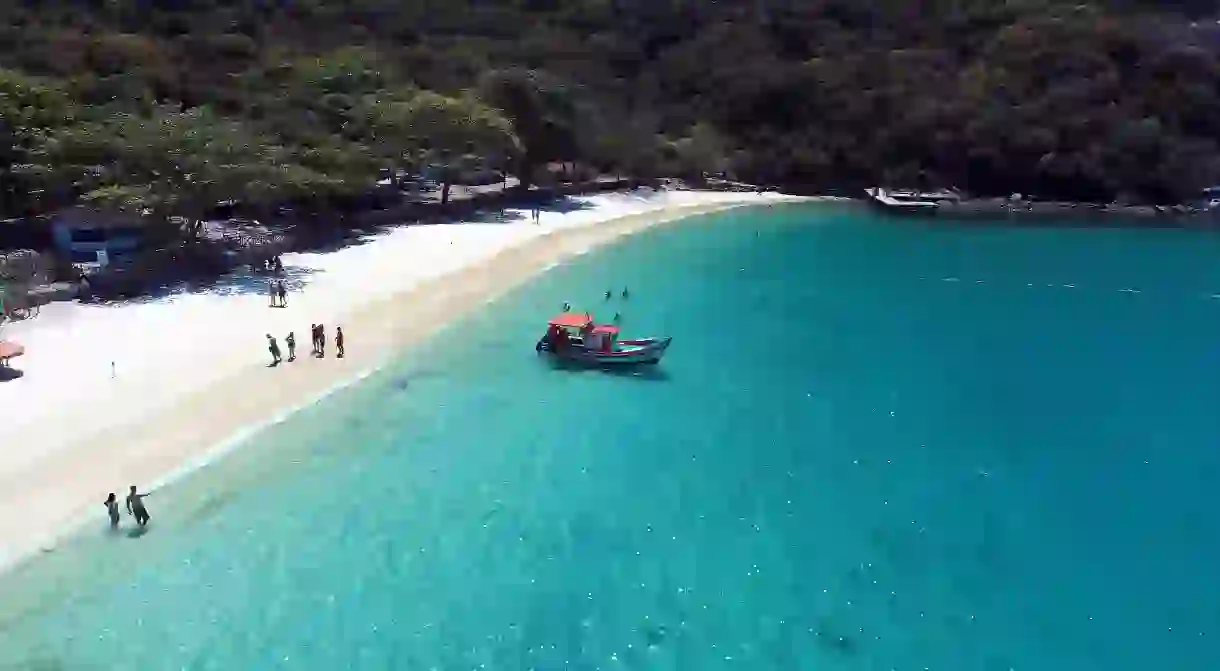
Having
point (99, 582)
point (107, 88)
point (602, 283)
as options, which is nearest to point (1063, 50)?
point (602, 283)

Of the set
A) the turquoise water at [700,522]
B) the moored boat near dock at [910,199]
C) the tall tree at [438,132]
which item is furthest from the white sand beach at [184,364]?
the moored boat near dock at [910,199]

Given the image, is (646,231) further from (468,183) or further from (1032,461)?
(1032,461)

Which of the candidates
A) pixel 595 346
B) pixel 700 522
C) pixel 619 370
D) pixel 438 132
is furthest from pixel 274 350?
pixel 438 132

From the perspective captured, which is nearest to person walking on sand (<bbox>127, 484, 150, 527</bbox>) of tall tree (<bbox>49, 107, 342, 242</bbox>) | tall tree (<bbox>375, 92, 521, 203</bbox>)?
tall tree (<bbox>49, 107, 342, 242</bbox>)

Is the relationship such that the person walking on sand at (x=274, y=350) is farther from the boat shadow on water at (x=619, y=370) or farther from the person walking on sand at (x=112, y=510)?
the person walking on sand at (x=112, y=510)

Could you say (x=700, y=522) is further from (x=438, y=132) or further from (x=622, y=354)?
(x=438, y=132)

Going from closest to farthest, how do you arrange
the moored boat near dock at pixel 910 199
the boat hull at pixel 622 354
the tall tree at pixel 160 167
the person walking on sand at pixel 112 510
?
1. the person walking on sand at pixel 112 510
2. the boat hull at pixel 622 354
3. the tall tree at pixel 160 167
4. the moored boat near dock at pixel 910 199
